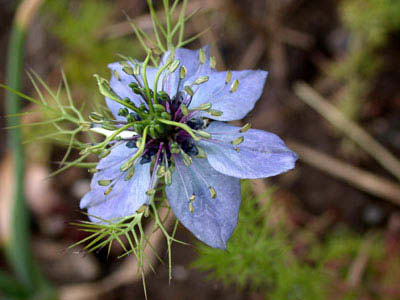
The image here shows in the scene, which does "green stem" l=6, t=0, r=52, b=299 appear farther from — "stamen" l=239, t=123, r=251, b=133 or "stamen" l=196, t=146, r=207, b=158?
"stamen" l=239, t=123, r=251, b=133

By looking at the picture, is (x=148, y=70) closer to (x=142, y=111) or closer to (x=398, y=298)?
(x=142, y=111)

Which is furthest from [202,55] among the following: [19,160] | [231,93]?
[19,160]

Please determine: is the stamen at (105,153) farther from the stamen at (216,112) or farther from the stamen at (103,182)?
the stamen at (216,112)

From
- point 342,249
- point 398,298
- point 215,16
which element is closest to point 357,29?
point 215,16

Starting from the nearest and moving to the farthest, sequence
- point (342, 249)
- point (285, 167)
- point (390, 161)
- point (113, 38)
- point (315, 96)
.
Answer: point (285, 167) → point (342, 249) → point (390, 161) → point (315, 96) → point (113, 38)

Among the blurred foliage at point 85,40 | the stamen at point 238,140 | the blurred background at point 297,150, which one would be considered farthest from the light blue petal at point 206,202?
the blurred foliage at point 85,40

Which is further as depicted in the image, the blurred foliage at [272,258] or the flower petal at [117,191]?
the blurred foliage at [272,258]
